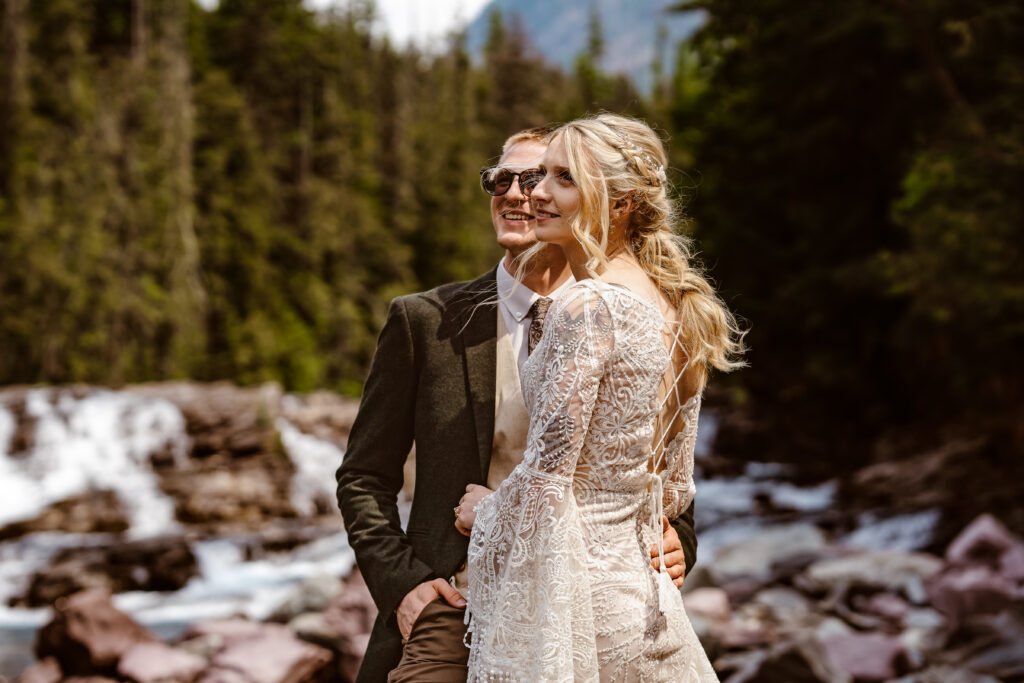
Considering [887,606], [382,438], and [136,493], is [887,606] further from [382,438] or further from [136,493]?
[136,493]

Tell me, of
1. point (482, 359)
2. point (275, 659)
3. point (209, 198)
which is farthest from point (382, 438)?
point (209, 198)

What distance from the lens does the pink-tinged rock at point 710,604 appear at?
892 centimetres

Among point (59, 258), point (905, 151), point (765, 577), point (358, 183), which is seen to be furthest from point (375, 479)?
point (358, 183)

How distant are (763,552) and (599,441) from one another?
10040 mm

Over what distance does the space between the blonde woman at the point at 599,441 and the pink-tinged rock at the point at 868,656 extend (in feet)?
16.9

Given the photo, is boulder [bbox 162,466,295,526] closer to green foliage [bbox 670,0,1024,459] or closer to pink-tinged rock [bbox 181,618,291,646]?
pink-tinged rock [bbox 181,618,291,646]

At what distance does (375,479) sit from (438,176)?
3703 cm

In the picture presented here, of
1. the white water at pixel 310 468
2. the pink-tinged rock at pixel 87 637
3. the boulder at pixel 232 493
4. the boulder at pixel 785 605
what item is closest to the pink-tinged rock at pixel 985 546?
the boulder at pixel 785 605

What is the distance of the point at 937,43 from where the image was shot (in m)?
13.8

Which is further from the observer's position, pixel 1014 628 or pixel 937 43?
pixel 937 43

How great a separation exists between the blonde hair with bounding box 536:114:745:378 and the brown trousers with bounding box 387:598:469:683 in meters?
0.79

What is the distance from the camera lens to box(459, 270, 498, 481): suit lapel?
7.79 ft

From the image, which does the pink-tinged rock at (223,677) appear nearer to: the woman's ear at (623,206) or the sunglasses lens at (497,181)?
the sunglasses lens at (497,181)

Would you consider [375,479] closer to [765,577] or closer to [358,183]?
[765,577]
